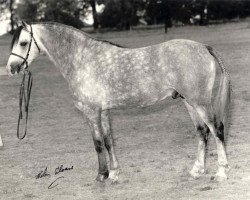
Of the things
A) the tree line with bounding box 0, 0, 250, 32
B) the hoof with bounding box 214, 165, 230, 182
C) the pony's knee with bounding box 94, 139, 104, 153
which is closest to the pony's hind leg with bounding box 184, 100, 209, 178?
the hoof with bounding box 214, 165, 230, 182

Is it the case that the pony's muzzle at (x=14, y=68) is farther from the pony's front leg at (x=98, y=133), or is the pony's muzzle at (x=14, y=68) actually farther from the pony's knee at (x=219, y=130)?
the pony's knee at (x=219, y=130)

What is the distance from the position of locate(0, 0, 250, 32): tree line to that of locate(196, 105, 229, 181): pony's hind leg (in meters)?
29.4

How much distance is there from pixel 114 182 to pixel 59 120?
16.7ft

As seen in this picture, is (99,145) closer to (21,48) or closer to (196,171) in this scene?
(196,171)

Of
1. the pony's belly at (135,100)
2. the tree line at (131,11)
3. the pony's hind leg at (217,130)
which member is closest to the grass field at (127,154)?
the pony's hind leg at (217,130)

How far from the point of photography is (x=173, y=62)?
6.11 m

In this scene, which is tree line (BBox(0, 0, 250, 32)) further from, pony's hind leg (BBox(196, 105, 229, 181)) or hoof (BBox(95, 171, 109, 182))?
pony's hind leg (BBox(196, 105, 229, 181))

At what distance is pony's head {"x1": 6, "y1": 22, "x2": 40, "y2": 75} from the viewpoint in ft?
20.7

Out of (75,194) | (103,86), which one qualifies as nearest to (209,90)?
(103,86)

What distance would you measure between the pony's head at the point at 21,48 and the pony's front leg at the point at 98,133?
106 centimetres

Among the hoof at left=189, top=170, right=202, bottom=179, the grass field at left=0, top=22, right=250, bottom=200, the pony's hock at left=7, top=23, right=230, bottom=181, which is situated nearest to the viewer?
the grass field at left=0, top=22, right=250, bottom=200

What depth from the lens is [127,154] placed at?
25.8ft

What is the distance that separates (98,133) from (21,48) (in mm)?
1533
